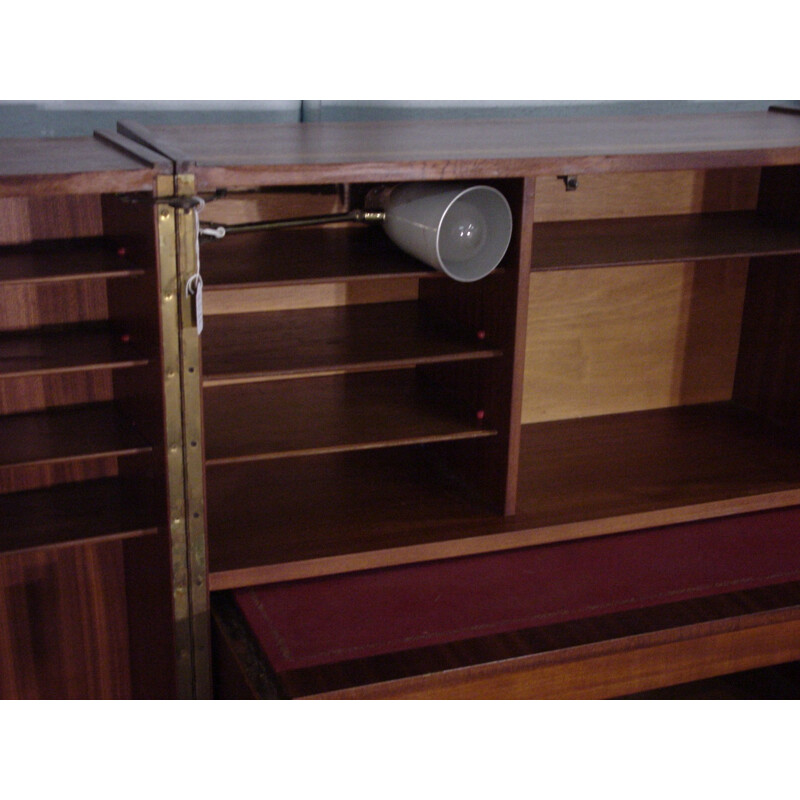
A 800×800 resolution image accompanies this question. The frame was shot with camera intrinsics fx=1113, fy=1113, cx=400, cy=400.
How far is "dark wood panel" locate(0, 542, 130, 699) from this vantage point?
2.56 m

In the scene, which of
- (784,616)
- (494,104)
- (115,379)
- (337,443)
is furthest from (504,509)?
(494,104)

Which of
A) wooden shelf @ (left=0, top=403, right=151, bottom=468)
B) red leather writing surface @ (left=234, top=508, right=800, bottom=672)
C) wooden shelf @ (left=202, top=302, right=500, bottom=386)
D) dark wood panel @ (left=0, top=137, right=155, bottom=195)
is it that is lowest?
red leather writing surface @ (left=234, top=508, right=800, bottom=672)

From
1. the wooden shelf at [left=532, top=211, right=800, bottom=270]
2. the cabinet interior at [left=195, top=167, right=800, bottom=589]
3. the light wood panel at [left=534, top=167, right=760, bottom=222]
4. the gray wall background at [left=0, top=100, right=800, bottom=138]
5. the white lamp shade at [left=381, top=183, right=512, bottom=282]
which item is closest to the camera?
the white lamp shade at [left=381, top=183, right=512, bottom=282]

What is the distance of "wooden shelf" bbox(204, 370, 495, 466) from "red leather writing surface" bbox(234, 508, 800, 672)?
305 mm

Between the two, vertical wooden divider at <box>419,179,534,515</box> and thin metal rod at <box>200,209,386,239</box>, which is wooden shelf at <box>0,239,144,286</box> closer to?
thin metal rod at <box>200,209,386,239</box>

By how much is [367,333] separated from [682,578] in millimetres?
894

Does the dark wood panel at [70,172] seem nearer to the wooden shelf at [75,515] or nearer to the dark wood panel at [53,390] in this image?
the dark wood panel at [53,390]

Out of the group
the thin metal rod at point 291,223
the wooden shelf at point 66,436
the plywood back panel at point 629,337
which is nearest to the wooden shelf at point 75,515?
the wooden shelf at point 66,436

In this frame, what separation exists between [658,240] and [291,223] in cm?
91

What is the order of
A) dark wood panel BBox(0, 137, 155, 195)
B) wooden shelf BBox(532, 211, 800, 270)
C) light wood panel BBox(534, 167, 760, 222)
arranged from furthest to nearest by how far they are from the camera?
light wood panel BBox(534, 167, 760, 222) → wooden shelf BBox(532, 211, 800, 270) → dark wood panel BBox(0, 137, 155, 195)

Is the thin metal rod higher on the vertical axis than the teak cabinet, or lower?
higher

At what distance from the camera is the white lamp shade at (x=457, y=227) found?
89.4 inches

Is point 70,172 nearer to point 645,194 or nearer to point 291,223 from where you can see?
point 291,223

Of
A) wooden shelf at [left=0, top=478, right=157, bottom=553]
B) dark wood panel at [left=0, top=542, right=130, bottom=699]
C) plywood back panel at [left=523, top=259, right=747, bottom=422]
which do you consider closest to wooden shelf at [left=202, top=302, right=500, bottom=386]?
wooden shelf at [left=0, top=478, right=157, bottom=553]
